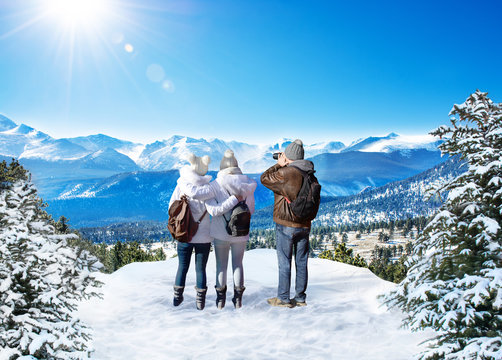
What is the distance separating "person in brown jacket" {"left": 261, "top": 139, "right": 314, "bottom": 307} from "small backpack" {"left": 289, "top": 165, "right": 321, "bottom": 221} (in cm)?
8

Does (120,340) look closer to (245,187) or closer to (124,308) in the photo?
(124,308)

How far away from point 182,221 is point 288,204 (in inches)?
81.9

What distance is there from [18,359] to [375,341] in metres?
5.54

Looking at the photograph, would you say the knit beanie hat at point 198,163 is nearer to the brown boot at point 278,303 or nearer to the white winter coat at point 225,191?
the white winter coat at point 225,191

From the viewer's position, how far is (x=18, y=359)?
14.0 ft

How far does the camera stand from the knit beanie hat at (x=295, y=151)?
22.1ft

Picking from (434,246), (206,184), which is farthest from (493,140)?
(206,184)

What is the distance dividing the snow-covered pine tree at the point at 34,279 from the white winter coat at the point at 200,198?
6.92ft

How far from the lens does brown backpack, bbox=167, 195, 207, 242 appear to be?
661 centimetres

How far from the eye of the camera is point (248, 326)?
6.60m

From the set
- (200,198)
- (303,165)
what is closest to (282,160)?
(303,165)

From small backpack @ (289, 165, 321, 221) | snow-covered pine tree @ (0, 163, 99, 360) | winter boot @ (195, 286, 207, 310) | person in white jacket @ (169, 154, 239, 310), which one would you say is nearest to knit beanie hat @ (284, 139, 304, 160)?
small backpack @ (289, 165, 321, 221)

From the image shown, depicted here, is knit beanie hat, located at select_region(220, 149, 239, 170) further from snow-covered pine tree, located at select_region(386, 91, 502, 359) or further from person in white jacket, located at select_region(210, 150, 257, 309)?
snow-covered pine tree, located at select_region(386, 91, 502, 359)

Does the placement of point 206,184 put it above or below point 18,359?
above
